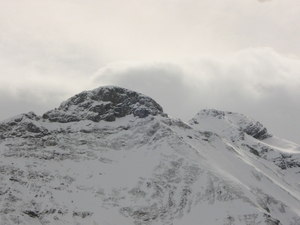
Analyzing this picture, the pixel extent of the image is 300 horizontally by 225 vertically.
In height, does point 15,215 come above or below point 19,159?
below

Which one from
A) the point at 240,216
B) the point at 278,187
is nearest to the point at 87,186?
the point at 240,216

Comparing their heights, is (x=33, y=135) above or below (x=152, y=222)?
above

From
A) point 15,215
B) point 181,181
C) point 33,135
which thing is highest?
point 33,135

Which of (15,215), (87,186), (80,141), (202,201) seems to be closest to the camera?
(15,215)

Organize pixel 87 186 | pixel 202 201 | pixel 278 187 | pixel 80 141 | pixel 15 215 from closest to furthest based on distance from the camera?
pixel 15 215 < pixel 202 201 < pixel 87 186 < pixel 278 187 < pixel 80 141

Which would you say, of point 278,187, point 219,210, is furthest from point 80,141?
point 278,187

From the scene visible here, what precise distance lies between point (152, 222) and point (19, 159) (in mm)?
66671

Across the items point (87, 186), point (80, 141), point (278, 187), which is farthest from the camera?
point (80, 141)

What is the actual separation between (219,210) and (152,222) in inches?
1001

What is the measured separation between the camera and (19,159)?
576 feet

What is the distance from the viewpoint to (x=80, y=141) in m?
200

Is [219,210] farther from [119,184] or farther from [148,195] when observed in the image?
[119,184]

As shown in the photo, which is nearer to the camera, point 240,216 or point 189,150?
point 240,216

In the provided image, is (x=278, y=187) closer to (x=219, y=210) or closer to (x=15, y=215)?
(x=219, y=210)
